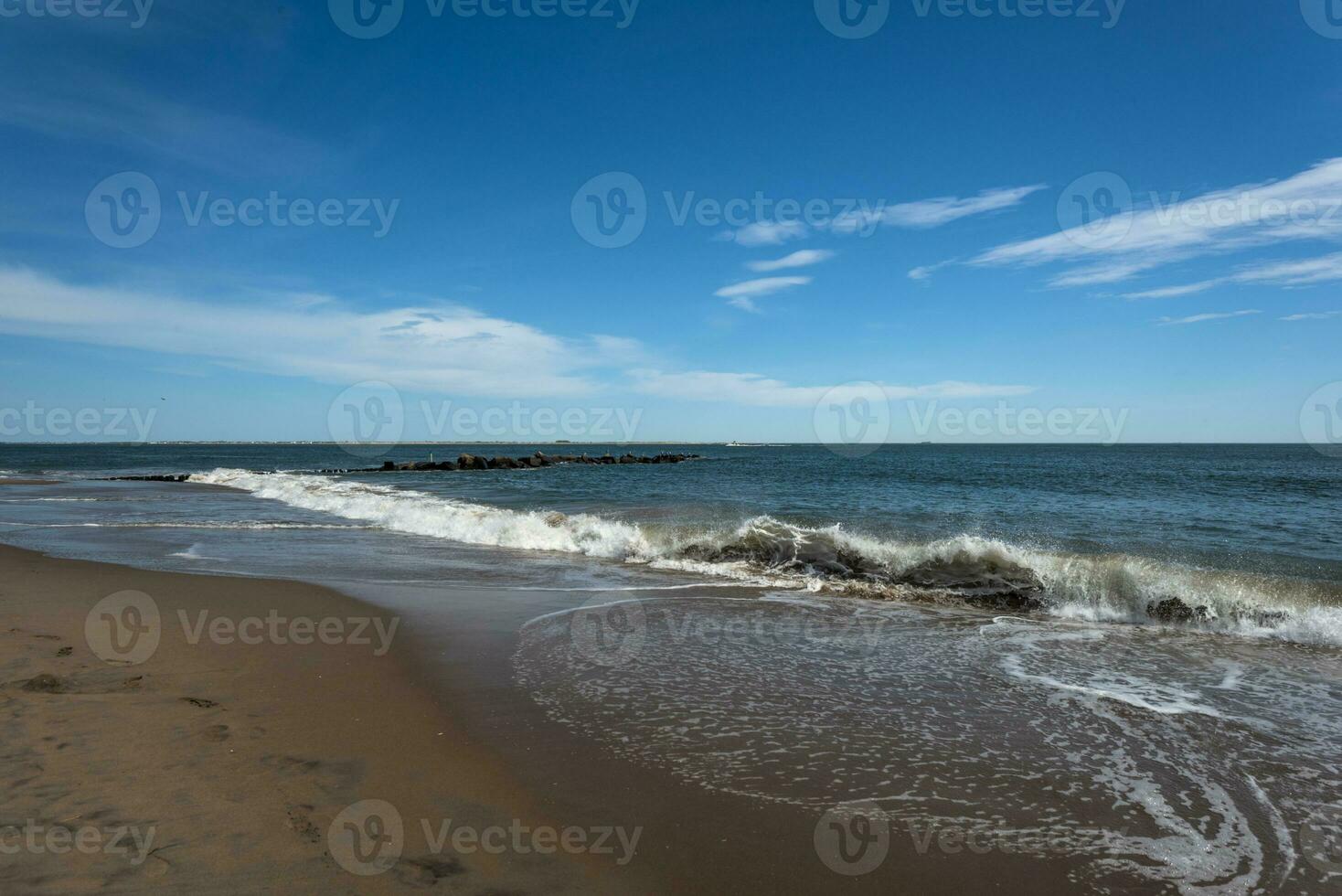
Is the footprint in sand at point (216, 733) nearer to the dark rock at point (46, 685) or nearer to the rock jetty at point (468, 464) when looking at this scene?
the dark rock at point (46, 685)

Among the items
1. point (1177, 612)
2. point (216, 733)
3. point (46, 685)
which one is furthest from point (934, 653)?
point (46, 685)

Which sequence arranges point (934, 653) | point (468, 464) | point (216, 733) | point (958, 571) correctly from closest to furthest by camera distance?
point (216, 733), point (934, 653), point (958, 571), point (468, 464)

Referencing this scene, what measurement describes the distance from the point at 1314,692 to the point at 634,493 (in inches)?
1127

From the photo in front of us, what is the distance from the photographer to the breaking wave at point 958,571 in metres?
10.1

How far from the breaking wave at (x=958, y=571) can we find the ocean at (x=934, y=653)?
→ 5 cm

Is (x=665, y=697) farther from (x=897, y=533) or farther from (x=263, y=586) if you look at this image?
(x=897, y=533)

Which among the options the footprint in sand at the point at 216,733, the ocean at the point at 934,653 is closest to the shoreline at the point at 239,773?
the footprint in sand at the point at 216,733

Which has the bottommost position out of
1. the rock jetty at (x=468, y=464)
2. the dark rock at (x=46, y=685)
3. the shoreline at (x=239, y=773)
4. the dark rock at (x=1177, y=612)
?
the dark rock at (x=1177, y=612)

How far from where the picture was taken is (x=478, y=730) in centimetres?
533

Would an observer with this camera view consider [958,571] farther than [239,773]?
Yes

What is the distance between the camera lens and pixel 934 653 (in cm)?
795

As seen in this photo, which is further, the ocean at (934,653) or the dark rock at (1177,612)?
the dark rock at (1177,612)

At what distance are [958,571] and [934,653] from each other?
5.26m

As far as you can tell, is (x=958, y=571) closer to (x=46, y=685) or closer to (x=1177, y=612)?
(x=1177, y=612)
